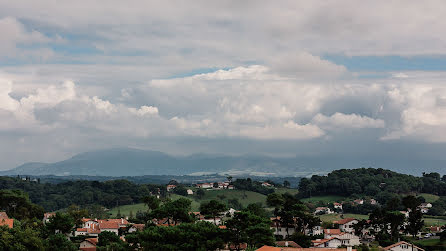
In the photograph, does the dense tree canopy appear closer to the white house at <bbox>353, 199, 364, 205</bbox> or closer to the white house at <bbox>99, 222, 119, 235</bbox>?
the white house at <bbox>353, 199, 364, 205</bbox>

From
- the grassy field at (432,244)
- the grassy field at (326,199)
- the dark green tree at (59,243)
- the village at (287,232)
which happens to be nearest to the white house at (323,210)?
the grassy field at (326,199)

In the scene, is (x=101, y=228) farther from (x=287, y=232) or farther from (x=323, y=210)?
(x=323, y=210)

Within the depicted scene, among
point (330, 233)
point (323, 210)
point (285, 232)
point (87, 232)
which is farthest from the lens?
point (323, 210)

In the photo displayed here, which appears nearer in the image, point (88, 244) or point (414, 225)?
point (88, 244)

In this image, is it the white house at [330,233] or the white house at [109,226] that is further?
the white house at [109,226]

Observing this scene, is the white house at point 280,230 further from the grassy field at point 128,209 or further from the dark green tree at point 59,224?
the grassy field at point 128,209

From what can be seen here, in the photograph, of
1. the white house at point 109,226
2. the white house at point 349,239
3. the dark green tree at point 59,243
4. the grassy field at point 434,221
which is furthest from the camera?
the grassy field at point 434,221

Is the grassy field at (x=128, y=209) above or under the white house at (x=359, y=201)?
A: under

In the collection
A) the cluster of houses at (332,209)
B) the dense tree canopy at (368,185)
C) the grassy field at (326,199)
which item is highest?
the dense tree canopy at (368,185)

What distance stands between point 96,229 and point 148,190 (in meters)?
94.2

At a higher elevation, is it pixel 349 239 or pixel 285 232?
pixel 285 232

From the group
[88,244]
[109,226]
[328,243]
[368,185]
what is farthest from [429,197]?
[88,244]

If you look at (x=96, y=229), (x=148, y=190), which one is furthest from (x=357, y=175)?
(x=96, y=229)

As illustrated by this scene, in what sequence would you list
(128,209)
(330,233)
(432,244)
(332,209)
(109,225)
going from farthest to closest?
1. (128,209)
2. (332,209)
3. (109,225)
4. (330,233)
5. (432,244)
